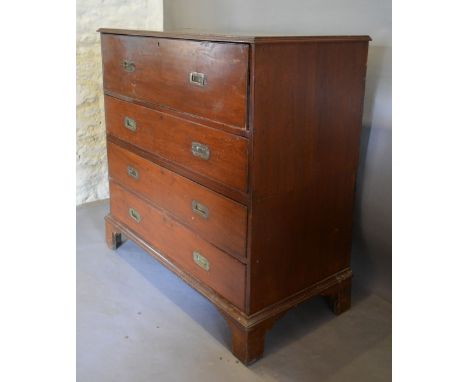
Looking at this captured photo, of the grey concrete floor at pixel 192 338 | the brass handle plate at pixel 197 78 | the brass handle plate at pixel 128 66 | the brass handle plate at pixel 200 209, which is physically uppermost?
the brass handle plate at pixel 128 66

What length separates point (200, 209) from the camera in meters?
1.85

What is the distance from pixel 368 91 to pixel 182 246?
3.14 ft

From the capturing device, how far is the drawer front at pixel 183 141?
162 centimetres

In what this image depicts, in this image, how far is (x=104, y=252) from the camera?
2.57m

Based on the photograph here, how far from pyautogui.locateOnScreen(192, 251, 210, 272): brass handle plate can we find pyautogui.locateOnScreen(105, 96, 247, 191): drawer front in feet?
1.12

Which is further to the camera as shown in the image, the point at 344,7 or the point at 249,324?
the point at 344,7

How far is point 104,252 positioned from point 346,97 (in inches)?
59.0

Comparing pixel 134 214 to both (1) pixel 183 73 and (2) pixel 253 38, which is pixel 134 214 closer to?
(1) pixel 183 73

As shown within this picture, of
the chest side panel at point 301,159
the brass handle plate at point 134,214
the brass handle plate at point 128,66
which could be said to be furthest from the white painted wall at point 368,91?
the brass handle plate at point 134,214

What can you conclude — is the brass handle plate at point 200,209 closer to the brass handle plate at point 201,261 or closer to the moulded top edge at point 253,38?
the brass handle plate at point 201,261

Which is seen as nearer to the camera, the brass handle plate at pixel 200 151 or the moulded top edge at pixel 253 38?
the moulded top edge at pixel 253 38
